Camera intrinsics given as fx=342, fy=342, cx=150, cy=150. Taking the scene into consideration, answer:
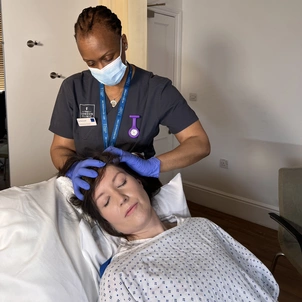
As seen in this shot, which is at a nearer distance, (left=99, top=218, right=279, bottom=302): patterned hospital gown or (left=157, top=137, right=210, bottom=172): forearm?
(left=99, top=218, right=279, bottom=302): patterned hospital gown

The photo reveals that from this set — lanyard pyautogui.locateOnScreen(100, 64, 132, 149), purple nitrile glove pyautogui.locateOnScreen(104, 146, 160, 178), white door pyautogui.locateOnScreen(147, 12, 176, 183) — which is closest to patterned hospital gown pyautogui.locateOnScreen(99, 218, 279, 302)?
purple nitrile glove pyautogui.locateOnScreen(104, 146, 160, 178)

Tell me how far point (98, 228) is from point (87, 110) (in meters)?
0.50

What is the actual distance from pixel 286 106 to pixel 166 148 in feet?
4.06

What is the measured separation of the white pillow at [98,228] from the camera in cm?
114

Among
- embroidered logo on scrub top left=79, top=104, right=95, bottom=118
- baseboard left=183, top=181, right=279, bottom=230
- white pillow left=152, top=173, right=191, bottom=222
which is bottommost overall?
baseboard left=183, top=181, right=279, bottom=230

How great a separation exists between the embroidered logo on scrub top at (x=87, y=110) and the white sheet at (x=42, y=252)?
392 millimetres

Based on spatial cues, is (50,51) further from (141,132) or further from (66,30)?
(141,132)

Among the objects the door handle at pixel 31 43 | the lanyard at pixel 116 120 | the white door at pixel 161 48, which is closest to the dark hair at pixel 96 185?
the lanyard at pixel 116 120

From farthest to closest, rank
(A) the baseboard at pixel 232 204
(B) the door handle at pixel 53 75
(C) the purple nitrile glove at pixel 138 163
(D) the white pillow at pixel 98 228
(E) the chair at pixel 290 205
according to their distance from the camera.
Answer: (A) the baseboard at pixel 232 204 < (B) the door handle at pixel 53 75 < (E) the chair at pixel 290 205 < (C) the purple nitrile glove at pixel 138 163 < (D) the white pillow at pixel 98 228

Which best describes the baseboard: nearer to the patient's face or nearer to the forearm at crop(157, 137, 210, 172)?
the forearm at crop(157, 137, 210, 172)

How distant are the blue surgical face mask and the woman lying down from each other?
0.32 metres

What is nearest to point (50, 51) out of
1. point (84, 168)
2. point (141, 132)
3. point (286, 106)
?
point (141, 132)

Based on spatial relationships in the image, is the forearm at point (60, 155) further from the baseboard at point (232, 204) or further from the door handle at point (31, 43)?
the baseboard at point (232, 204)

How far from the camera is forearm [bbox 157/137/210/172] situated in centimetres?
131
